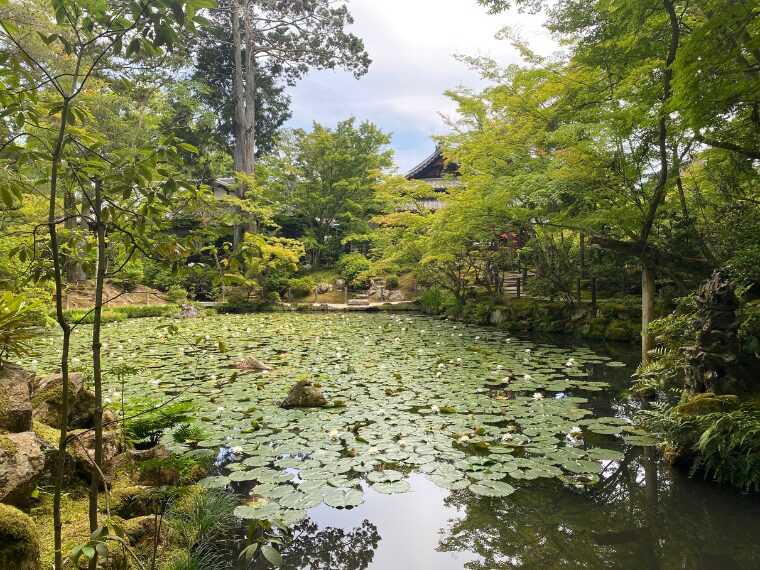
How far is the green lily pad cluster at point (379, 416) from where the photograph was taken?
338cm

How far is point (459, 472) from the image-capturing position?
344 centimetres

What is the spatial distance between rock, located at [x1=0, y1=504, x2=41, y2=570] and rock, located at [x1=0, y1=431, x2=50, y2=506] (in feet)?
1.25

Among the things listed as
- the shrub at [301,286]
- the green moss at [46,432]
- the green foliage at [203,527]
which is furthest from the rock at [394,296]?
the green moss at [46,432]

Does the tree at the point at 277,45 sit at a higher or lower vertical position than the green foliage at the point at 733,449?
higher

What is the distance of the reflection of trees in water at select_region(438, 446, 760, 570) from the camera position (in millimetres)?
2588

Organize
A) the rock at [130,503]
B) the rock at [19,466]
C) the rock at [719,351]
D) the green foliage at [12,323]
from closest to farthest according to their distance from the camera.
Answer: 1. the rock at [19,466]
2. the green foliage at [12,323]
3. the rock at [130,503]
4. the rock at [719,351]

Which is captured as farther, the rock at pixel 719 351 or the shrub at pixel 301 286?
the shrub at pixel 301 286

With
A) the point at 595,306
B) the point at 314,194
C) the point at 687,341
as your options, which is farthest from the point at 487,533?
the point at 314,194

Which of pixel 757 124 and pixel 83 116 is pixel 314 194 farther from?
pixel 83 116

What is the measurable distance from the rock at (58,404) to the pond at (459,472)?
931mm

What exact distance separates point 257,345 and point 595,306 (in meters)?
8.17

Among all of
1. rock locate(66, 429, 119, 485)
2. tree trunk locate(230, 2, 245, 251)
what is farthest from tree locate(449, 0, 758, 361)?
tree trunk locate(230, 2, 245, 251)

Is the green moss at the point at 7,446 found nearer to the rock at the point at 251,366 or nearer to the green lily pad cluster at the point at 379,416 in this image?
the green lily pad cluster at the point at 379,416

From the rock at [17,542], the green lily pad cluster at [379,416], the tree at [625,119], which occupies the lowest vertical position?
the green lily pad cluster at [379,416]
